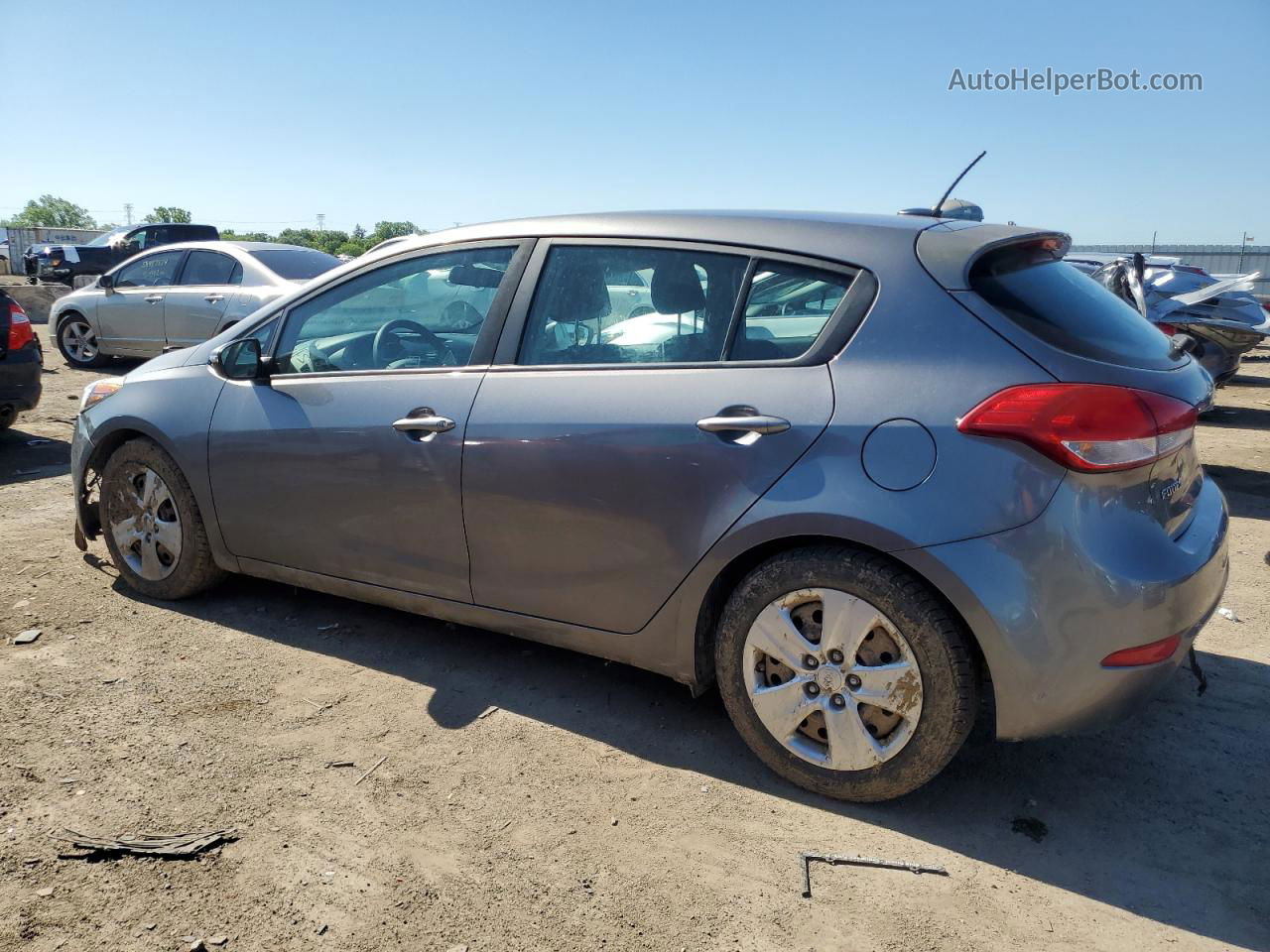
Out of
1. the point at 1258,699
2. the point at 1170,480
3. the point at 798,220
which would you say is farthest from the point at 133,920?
the point at 1258,699

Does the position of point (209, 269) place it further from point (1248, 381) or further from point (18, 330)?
point (1248, 381)

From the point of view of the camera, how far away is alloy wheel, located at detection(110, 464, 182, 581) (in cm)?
448

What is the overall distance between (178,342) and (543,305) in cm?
943

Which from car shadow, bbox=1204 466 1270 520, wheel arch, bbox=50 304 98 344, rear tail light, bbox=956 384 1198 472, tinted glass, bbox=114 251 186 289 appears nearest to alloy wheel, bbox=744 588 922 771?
rear tail light, bbox=956 384 1198 472

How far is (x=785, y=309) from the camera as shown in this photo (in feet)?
10.2

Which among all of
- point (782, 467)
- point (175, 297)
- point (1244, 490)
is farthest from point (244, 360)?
point (175, 297)

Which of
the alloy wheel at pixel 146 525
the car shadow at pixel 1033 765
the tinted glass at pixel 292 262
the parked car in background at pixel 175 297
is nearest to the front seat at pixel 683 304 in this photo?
the car shadow at pixel 1033 765

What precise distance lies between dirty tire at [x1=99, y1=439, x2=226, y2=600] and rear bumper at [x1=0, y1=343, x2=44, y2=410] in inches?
159

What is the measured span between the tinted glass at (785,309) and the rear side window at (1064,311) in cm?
43

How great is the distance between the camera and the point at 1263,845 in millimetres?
2834

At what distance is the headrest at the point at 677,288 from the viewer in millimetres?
3279

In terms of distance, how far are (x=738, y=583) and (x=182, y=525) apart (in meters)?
2.69

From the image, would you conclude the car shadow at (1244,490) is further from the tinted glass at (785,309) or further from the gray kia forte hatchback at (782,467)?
the tinted glass at (785,309)

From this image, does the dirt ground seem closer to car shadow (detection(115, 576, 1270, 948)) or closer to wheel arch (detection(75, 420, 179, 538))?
car shadow (detection(115, 576, 1270, 948))
